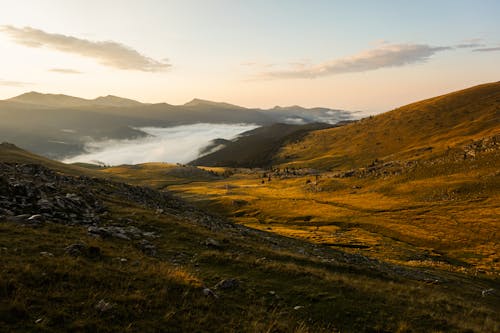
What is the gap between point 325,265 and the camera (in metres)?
27.9

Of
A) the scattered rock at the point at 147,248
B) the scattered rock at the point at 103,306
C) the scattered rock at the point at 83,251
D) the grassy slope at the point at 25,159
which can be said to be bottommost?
the scattered rock at the point at 147,248

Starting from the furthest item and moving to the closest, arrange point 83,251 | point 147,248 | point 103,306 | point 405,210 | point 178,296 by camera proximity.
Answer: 1. point 405,210
2. point 147,248
3. point 83,251
4. point 178,296
5. point 103,306

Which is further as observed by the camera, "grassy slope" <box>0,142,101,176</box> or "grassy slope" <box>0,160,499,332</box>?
"grassy slope" <box>0,142,101,176</box>

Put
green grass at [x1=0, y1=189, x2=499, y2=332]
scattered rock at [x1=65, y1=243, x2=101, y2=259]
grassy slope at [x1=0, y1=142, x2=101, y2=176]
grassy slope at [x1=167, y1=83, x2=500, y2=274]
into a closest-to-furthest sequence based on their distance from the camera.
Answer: green grass at [x1=0, y1=189, x2=499, y2=332], scattered rock at [x1=65, y1=243, x2=101, y2=259], grassy slope at [x1=167, y1=83, x2=500, y2=274], grassy slope at [x1=0, y1=142, x2=101, y2=176]

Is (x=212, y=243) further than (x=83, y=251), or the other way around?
(x=212, y=243)

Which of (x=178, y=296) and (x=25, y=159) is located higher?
(x=25, y=159)

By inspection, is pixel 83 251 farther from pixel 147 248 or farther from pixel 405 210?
pixel 405 210

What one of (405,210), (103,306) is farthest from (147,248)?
(405,210)

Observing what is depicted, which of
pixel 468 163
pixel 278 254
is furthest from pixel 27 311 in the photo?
pixel 468 163

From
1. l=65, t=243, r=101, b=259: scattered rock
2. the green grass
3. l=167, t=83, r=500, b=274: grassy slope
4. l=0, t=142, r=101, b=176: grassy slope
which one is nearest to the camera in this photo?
the green grass

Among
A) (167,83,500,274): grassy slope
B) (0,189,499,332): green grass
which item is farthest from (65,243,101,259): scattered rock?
(167,83,500,274): grassy slope

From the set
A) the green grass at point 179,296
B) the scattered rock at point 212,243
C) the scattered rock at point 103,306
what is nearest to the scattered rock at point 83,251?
the green grass at point 179,296

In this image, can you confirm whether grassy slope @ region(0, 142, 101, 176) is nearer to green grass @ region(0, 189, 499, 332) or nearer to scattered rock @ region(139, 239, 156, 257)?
scattered rock @ region(139, 239, 156, 257)

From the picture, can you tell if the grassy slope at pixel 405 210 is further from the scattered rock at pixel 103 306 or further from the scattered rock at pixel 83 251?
the scattered rock at pixel 103 306
